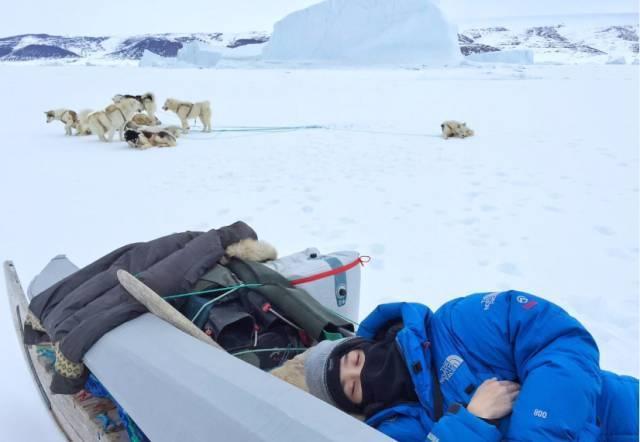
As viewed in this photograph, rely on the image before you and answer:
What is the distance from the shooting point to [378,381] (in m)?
1.25

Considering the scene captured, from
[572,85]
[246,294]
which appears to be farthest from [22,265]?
[572,85]

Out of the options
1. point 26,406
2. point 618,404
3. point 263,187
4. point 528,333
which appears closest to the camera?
point 618,404

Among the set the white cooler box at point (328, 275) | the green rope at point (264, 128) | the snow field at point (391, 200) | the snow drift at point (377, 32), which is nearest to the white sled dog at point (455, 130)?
the snow field at point (391, 200)

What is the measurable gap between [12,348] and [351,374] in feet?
5.40

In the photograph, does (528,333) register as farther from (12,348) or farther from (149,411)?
(12,348)

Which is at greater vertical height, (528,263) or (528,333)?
(528,333)

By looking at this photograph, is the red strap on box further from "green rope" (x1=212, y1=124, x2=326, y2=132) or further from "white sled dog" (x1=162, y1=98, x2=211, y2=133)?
"white sled dog" (x1=162, y1=98, x2=211, y2=133)

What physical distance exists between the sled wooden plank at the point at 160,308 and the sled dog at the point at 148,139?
489 centimetres

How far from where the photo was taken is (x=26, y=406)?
1.85 metres

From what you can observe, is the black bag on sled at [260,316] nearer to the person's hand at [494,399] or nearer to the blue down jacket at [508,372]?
the blue down jacket at [508,372]

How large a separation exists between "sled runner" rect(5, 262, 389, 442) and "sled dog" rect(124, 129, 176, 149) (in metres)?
4.91

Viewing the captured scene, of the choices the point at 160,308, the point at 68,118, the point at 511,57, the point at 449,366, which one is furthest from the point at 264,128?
the point at 511,57

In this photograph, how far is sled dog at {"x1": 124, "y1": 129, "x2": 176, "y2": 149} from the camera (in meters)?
5.96

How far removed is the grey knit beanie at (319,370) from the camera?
1.29 metres
